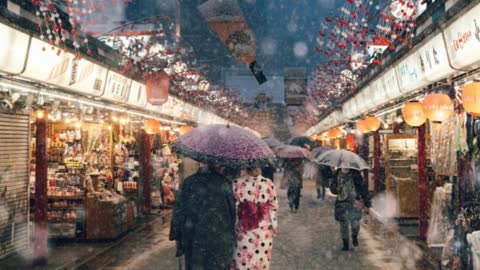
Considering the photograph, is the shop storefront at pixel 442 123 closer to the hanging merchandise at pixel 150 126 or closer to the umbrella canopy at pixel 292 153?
the umbrella canopy at pixel 292 153

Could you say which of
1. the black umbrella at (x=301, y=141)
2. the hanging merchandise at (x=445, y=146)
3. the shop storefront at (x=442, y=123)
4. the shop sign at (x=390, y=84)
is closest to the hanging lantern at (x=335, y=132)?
the black umbrella at (x=301, y=141)

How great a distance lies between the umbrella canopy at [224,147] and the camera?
6617mm

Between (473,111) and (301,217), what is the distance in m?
11.4

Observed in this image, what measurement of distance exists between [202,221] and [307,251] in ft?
19.9

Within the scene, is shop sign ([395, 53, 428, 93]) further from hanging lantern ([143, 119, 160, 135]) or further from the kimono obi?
hanging lantern ([143, 119, 160, 135])

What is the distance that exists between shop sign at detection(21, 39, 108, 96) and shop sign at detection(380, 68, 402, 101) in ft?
21.4

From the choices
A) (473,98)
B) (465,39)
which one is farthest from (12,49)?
(473,98)

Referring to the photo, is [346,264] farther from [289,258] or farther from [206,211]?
[206,211]

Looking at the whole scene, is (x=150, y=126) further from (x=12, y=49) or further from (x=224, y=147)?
(x=224, y=147)

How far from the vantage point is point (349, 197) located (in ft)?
38.4

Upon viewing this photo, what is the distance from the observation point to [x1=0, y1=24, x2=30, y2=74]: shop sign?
6531 mm

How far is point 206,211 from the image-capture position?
6516 millimetres

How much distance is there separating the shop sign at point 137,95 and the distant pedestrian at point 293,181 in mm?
7030

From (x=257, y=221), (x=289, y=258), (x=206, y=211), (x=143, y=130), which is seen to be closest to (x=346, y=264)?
(x=289, y=258)
